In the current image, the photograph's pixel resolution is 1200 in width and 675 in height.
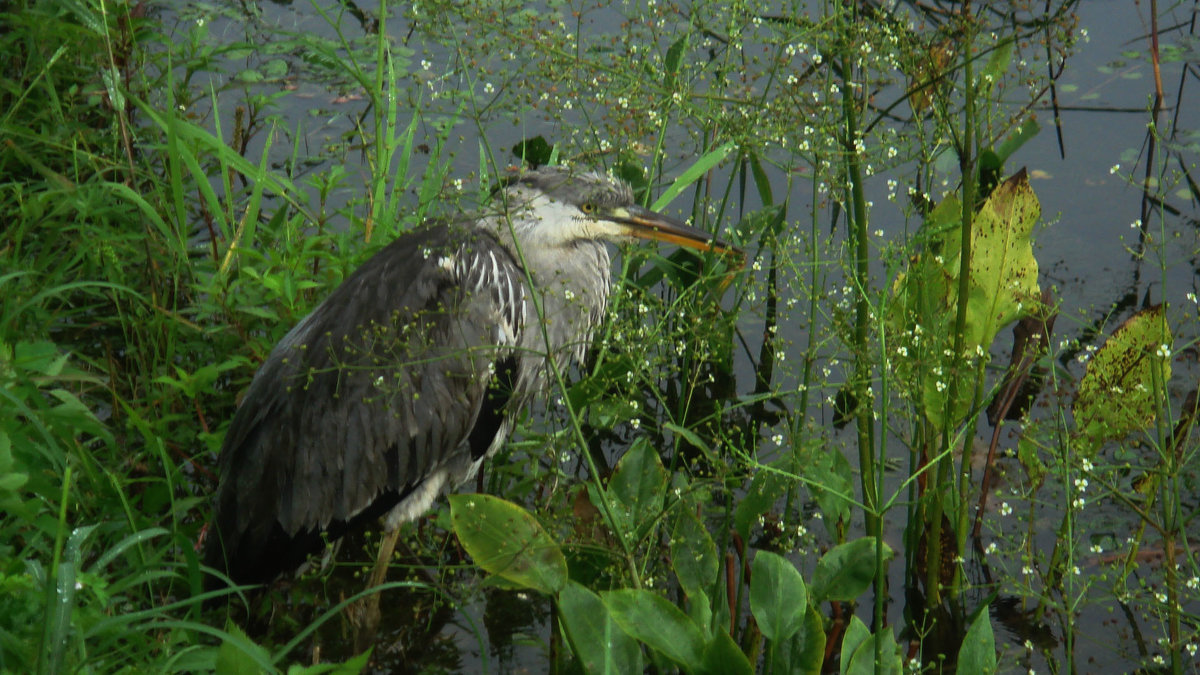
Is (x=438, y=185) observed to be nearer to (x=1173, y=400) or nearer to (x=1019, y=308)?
(x=1019, y=308)

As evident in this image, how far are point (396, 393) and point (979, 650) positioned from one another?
1620 millimetres

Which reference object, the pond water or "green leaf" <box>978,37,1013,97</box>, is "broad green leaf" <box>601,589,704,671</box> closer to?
the pond water

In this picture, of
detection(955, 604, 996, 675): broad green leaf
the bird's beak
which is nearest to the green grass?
detection(955, 604, 996, 675): broad green leaf

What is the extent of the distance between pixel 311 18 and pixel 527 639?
4.11 metres

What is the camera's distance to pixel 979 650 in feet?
8.71

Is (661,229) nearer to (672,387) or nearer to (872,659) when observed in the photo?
(672,387)

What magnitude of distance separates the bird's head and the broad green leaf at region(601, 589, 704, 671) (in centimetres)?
144

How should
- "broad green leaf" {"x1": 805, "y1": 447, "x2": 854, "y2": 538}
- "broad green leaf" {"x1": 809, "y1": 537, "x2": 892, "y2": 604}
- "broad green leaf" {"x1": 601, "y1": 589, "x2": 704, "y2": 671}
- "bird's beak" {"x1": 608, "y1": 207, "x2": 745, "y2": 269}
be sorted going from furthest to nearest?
1. "bird's beak" {"x1": 608, "y1": 207, "x2": 745, "y2": 269}
2. "broad green leaf" {"x1": 805, "y1": 447, "x2": 854, "y2": 538}
3. "broad green leaf" {"x1": 809, "y1": 537, "x2": 892, "y2": 604}
4. "broad green leaf" {"x1": 601, "y1": 589, "x2": 704, "y2": 671}

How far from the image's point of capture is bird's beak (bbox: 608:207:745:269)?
12.4ft

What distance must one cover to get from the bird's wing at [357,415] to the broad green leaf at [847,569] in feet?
3.61

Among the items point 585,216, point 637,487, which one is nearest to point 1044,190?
point 585,216

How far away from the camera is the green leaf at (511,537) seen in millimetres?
2723

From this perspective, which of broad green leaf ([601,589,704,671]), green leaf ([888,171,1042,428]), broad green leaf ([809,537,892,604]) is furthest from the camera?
green leaf ([888,171,1042,428])

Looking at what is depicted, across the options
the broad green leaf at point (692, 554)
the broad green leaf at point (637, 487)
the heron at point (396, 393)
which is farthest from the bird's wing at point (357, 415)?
the broad green leaf at point (692, 554)
